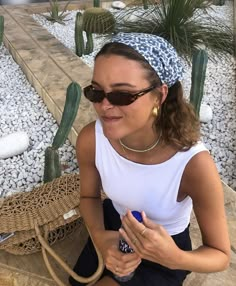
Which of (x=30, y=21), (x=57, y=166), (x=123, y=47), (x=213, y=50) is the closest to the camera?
(x=123, y=47)

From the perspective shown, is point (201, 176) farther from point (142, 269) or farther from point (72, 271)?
point (72, 271)

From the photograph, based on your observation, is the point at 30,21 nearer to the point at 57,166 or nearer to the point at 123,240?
the point at 57,166

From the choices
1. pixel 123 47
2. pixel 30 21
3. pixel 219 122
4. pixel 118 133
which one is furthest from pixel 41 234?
pixel 30 21

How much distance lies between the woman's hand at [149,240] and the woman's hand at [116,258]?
75 mm

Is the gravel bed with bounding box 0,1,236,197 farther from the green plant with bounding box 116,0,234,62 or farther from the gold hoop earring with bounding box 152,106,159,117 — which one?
the gold hoop earring with bounding box 152,106,159,117

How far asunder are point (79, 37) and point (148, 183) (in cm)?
305

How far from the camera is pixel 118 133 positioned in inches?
52.7

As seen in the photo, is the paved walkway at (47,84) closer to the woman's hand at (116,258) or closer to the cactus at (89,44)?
the cactus at (89,44)

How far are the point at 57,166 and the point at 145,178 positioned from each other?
3.11 ft

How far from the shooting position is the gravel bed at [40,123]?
281 cm

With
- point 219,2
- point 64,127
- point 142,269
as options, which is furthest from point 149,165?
point 219,2

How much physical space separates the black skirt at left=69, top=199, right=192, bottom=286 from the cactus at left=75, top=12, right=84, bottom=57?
2.66 meters

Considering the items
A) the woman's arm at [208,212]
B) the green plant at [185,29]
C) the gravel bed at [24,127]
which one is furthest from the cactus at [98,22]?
the woman's arm at [208,212]

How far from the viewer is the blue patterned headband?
4.24 feet
